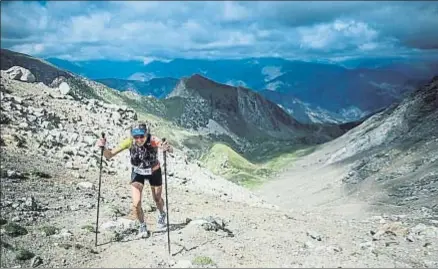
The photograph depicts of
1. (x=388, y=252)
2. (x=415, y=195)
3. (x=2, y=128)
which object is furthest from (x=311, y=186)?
(x=388, y=252)

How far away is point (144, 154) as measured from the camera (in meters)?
15.1

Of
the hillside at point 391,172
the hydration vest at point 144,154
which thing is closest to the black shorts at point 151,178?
the hydration vest at point 144,154

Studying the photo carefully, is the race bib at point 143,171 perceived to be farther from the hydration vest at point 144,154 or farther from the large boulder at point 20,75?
the large boulder at point 20,75

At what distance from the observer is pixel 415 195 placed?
1758 inches

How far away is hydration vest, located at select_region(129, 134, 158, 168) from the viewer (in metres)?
15.0

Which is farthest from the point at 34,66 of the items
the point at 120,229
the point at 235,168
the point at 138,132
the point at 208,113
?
the point at 138,132

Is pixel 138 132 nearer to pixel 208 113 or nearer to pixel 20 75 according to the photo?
pixel 20 75

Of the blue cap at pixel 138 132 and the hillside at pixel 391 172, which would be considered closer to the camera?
the blue cap at pixel 138 132

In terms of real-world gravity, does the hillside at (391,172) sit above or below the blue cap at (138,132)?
below

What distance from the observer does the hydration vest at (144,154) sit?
15.0m

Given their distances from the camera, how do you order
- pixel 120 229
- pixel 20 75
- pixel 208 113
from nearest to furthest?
pixel 120 229
pixel 20 75
pixel 208 113

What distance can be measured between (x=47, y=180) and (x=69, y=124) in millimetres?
14819

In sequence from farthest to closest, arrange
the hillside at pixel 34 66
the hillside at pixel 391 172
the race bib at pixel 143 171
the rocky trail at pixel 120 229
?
1. the hillside at pixel 34 66
2. the hillside at pixel 391 172
3. the race bib at pixel 143 171
4. the rocky trail at pixel 120 229

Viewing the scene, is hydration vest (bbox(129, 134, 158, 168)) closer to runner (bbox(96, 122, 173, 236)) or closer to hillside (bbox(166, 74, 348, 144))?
runner (bbox(96, 122, 173, 236))
